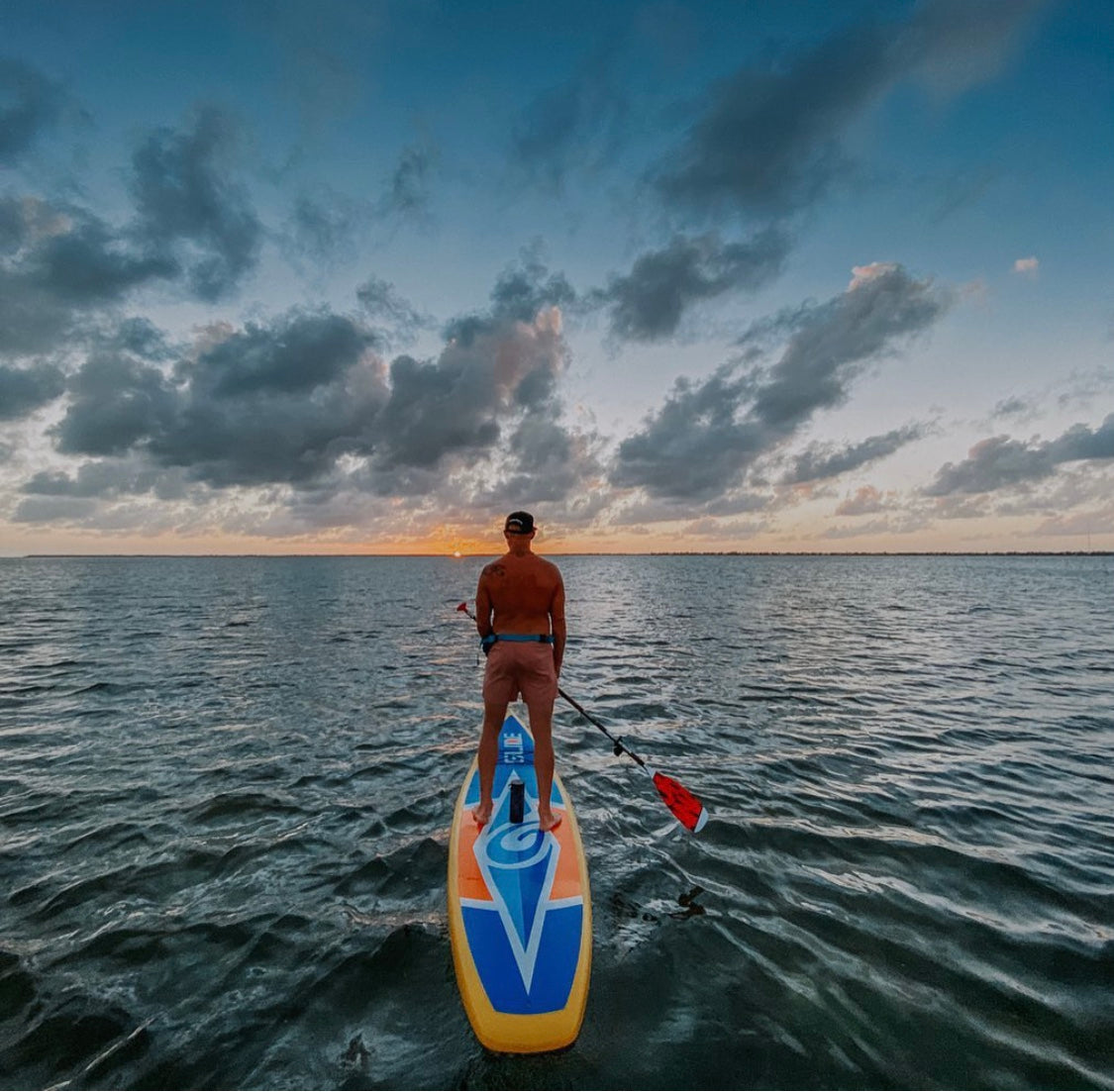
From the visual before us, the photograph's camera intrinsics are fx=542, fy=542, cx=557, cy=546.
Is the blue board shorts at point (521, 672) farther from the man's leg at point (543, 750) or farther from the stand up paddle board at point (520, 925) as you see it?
the stand up paddle board at point (520, 925)

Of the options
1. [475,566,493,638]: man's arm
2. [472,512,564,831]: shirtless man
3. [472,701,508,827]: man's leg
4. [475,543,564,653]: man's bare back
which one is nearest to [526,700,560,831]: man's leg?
[472,512,564,831]: shirtless man

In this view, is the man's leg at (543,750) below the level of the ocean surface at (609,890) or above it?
above

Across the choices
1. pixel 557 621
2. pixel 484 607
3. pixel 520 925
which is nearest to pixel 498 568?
pixel 484 607

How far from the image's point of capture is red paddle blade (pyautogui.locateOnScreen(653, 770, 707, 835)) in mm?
7059

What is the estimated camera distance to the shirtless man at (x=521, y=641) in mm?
6500

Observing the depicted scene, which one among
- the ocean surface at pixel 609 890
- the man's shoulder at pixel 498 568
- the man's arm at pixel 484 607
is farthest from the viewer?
the man's arm at pixel 484 607

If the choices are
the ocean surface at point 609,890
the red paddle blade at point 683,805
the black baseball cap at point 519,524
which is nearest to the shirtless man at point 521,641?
the black baseball cap at point 519,524

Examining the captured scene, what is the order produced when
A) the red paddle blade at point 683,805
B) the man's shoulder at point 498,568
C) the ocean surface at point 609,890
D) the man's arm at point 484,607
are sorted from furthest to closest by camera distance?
1. the red paddle blade at point 683,805
2. the man's arm at point 484,607
3. the man's shoulder at point 498,568
4. the ocean surface at point 609,890

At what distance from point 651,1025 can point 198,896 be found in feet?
17.7

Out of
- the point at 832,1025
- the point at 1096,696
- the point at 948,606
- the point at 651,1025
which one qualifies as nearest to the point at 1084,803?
the point at 832,1025

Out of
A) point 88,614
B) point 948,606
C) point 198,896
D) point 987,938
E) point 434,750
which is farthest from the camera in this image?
point 948,606

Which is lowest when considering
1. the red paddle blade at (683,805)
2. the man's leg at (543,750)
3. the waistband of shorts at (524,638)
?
the red paddle blade at (683,805)

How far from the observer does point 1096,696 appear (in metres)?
15.8

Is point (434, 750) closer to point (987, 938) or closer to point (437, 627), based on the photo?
point (987, 938)
